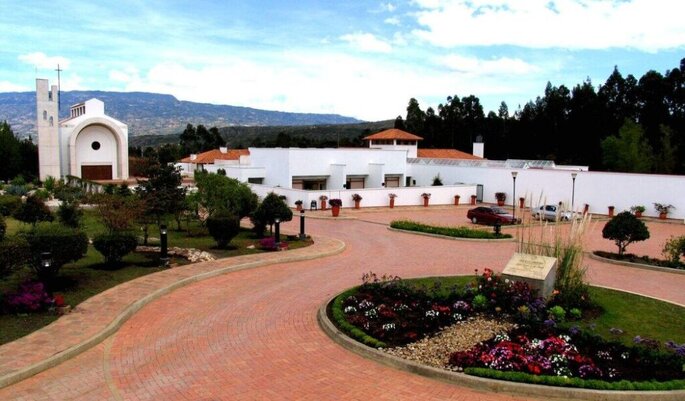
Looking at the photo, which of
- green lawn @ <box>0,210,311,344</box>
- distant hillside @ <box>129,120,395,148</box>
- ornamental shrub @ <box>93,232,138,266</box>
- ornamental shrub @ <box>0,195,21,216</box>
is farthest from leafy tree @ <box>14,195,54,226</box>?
distant hillside @ <box>129,120,395,148</box>

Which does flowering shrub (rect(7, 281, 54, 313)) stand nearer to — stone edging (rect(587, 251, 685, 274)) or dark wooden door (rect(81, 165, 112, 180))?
stone edging (rect(587, 251, 685, 274))

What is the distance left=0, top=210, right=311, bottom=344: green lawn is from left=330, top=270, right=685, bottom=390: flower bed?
5.59 m

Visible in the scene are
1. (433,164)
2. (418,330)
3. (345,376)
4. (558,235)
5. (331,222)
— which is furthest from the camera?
(433,164)

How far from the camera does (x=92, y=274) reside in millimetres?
13195

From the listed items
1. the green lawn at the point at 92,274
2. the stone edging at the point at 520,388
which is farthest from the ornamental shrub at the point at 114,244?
the stone edging at the point at 520,388

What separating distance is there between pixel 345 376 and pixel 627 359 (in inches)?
172

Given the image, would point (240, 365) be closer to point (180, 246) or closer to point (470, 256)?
point (180, 246)

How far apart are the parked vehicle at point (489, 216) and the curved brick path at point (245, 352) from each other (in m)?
11.4

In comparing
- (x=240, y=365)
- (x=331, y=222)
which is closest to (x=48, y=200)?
(x=331, y=222)

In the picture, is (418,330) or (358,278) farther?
(358,278)

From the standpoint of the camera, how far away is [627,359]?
7.96 metres

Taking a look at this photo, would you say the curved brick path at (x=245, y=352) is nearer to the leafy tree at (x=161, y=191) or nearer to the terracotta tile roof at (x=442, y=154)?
the leafy tree at (x=161, y=191)

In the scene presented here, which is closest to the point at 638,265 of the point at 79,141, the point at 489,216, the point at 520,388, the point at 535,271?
the point at 535,271

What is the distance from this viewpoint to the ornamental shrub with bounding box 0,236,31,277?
9773 millimetres
